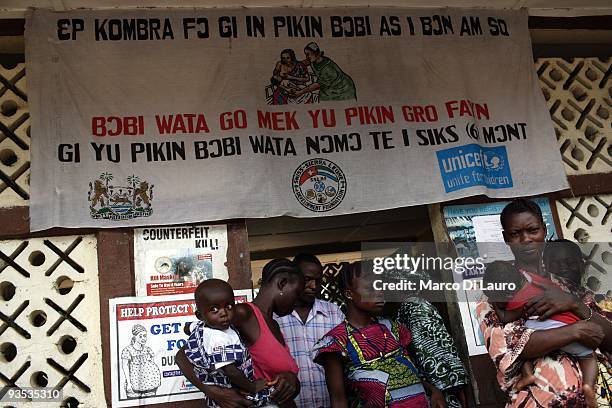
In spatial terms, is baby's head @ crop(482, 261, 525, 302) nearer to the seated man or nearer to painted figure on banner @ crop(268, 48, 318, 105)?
the seated man

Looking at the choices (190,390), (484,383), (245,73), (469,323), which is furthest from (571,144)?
(190,390)

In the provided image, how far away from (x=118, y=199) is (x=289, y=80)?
137cm

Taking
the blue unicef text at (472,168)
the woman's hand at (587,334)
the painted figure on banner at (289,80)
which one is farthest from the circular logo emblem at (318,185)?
the woman's hand at (587,334)

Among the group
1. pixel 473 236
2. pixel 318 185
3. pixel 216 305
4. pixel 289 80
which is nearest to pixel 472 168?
pixel 473 236

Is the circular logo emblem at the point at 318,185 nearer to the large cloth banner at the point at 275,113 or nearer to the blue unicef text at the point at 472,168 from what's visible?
the large cloth banner at the point at 275,113

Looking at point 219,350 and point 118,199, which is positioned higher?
point 118,199

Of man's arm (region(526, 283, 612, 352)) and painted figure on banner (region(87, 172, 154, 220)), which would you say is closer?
man's arm (region(526, 283, 612, 352))

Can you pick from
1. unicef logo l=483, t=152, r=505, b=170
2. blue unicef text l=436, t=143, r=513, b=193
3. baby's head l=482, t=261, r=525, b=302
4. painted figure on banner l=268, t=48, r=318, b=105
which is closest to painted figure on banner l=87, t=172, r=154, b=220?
painted figure on banner l=268, t=48, r=318, b=105

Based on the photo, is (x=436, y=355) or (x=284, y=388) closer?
(x=284, y=388)

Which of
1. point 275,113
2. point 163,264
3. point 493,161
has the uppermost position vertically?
point 275,113

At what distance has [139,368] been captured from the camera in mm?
3676

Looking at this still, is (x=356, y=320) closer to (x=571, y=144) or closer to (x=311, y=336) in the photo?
(x=311, y=336)

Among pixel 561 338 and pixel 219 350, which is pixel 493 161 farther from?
pixel 219 350

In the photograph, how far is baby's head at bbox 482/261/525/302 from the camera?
102 inches
